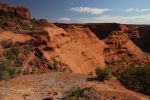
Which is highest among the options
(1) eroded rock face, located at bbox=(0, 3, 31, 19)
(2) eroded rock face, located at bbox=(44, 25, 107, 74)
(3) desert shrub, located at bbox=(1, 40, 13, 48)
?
(1) eroded rock face, located at bbox=(0, 3, 31, 19)

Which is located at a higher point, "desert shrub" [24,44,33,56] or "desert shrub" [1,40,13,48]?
"desert shrub" [1,40,13,48]

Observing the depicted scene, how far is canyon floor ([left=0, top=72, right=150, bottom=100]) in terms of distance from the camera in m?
13.6

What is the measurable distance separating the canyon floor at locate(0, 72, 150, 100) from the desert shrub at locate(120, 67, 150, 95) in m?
0.80

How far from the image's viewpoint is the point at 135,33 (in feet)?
222

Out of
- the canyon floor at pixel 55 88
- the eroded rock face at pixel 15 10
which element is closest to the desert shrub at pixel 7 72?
the canyon floor at pixel 55 88

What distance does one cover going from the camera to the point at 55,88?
50.1 ft

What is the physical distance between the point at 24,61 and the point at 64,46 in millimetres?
9981

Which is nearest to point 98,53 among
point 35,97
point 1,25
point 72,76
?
point 1,25

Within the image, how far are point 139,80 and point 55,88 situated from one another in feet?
16.2

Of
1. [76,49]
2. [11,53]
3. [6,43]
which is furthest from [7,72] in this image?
[76,49]

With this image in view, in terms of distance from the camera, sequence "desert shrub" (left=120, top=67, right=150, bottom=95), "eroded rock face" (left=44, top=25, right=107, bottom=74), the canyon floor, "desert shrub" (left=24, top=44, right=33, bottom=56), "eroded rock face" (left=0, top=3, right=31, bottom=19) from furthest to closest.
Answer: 1. "eroded rock face" (left=0, top=3, right=31, bottom=19)
2. "eroded rock face" (left=44, top=25, right=107, bottom=74)
3. "desert shrub" (left=24, top=44, right=33, bottom=56)
4. "desert shrub" (left=120, top=67, right=150, bottom=95)
5. the canyon floor

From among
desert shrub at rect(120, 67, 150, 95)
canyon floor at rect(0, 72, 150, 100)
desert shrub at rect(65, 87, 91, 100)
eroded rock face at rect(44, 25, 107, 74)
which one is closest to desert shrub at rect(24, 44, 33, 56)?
eroded rock face at rect(44, 25, 107, 74)

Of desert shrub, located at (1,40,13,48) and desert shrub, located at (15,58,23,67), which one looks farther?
desert shrub, located at (1,40,13,48)

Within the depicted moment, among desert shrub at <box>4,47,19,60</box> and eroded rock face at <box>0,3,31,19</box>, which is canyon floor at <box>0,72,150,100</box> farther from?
eroded rock face at <box>0,3,31,19</box>
